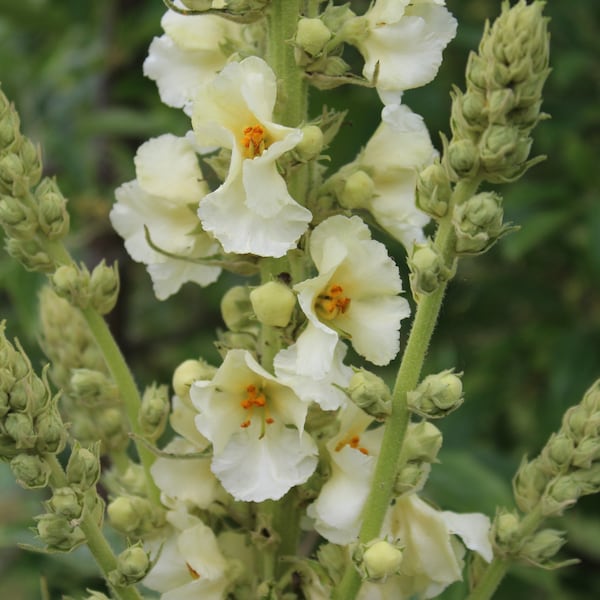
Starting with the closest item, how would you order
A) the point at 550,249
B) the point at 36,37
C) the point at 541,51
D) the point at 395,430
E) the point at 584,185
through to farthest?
the point at 541,51 < the point at 395,430 < the point at 584,185 < the point at 550,249 < the point at 36,37

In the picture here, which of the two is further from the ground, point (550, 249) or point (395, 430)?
point (395, 430)

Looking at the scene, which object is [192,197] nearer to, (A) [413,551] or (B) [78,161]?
(A) [413,551]

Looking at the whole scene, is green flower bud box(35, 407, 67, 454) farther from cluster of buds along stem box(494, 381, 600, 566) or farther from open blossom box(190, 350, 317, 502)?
cluster of buds along stem box(494, 381, 600, 566)

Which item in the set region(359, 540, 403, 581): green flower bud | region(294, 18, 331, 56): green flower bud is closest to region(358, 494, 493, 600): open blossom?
region(359, 540, 403, 581): green flower bud

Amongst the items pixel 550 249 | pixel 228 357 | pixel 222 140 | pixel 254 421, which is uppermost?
pixel 222 140

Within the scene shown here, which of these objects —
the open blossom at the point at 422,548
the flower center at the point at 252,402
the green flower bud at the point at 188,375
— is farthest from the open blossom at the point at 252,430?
the open blossom at the point at 422,548

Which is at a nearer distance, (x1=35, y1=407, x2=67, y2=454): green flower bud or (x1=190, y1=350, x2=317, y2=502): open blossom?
(x1=35, y1=407, x2=67, y2=454): green flower bud

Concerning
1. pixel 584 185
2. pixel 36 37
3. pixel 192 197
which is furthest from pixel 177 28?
pixel 36 37

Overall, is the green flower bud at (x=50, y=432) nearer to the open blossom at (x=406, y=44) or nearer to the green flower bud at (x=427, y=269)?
the green flower bud at (x=427, y=269)
